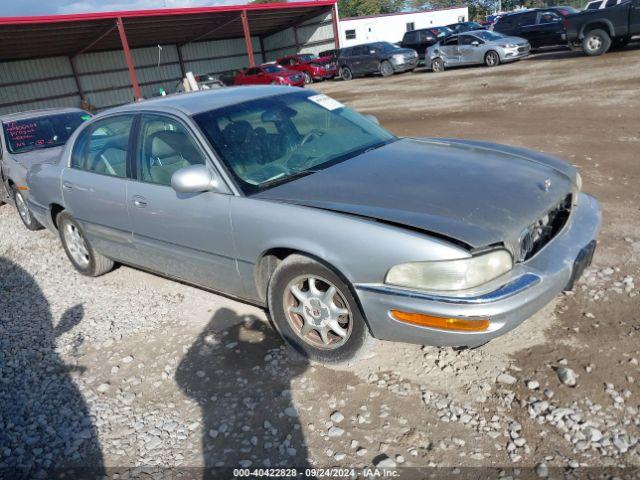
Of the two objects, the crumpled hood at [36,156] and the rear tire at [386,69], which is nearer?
the crumpled hood at [36,156]

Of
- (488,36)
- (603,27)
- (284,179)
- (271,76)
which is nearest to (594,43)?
(603,27)

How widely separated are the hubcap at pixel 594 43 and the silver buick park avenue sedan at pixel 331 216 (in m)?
16.2

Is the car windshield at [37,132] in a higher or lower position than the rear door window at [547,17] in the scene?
lower

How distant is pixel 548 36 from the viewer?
68.2 ft

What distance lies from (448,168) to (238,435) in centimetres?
201

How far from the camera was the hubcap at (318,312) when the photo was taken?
3018 mm

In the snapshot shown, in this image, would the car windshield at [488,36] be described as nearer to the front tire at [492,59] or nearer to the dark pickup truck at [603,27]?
the front tire at [492,59]

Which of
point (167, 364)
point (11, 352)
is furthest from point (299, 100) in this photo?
point (11, 352)

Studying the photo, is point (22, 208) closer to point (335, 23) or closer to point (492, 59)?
point (492, 59)

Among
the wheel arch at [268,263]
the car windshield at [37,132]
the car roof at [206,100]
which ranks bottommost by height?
the wheel arch at [268,263]

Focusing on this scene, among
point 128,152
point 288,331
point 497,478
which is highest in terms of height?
point 128,152

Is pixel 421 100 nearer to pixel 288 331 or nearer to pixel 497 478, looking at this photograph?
pixel 288 331

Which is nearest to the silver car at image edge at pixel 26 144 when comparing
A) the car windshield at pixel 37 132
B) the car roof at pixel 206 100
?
the car windshield at pixel 37 132

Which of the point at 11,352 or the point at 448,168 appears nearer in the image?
the point at 448,168
